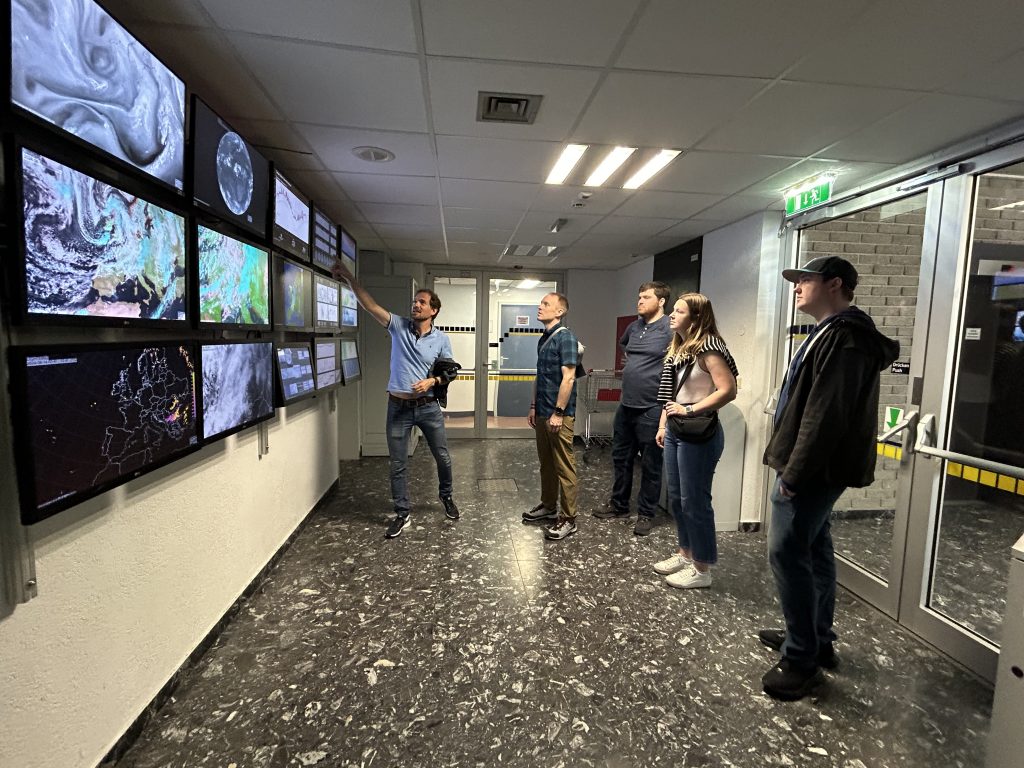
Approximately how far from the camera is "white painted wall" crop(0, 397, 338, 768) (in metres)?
1.19

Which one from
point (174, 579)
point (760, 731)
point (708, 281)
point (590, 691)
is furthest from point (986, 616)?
point (174, 579)

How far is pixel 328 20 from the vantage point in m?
1.46

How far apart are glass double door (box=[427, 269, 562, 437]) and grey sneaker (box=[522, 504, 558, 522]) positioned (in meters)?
3.02

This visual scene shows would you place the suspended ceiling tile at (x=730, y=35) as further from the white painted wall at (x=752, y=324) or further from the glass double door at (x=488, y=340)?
the glass double door at (x=488, y=340)

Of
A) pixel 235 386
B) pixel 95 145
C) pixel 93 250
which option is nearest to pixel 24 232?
pixel 93 250

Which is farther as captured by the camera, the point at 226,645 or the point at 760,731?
the point at 226,645

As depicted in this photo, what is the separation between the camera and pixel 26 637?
3.82ft

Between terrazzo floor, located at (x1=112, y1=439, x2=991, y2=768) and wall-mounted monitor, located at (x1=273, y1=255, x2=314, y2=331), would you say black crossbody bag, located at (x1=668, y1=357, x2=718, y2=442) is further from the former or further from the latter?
wall-mounted monitor, located at (x1=273, y1=255, x2=314, y2=331)

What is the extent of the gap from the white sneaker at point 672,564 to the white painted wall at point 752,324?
2.93 feet

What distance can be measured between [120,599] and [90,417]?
69 cm

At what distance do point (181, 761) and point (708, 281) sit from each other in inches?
175

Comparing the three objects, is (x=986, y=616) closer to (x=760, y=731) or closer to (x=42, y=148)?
(x=760, y=731)

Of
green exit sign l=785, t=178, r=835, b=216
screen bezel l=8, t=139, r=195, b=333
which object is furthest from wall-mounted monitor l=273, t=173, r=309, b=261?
green exit sign l=785, t=178, r=835, b=216

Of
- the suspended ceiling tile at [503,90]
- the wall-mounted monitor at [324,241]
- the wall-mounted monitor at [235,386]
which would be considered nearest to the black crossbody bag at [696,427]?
the suspended ceiling tile at [503,90]
